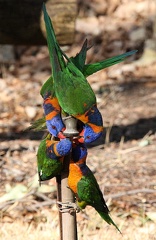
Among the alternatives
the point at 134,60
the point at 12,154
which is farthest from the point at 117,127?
the point at 134,60

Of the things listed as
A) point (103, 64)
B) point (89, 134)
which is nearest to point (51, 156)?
point (89, 134)

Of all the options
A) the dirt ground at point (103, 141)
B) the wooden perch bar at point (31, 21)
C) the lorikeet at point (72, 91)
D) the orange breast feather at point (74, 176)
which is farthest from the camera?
the wooden perch bar at point (31, 21)

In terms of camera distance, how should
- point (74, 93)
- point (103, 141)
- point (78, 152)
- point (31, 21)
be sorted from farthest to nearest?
point (103, 141) < point (31, 21) < point (78, 152) < point (74, 93)

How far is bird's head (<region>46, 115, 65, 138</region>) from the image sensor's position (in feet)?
6.67

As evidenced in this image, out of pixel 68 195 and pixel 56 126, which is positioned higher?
pixel 56 126

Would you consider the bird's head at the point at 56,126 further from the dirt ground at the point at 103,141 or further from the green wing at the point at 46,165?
the dirt ground at the point at 103,141

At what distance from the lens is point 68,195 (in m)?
2.16

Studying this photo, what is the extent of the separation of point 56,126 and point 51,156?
0.37 feet

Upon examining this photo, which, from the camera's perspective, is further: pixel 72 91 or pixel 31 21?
pixel 31 21

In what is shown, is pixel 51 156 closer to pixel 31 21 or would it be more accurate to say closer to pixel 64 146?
pixel 64 146

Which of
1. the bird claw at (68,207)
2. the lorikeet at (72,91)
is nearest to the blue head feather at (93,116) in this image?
the lorikeet at (72,91)

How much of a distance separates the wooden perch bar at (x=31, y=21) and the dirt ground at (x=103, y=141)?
729 millimetres

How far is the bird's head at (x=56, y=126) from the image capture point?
6.67ft

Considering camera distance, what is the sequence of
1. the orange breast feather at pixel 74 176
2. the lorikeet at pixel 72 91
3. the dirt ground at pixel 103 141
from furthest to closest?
the dirt ground at pixel 103 141, the orange breast feather at pixel 74 176, the lorikeet at pixel 72 91
